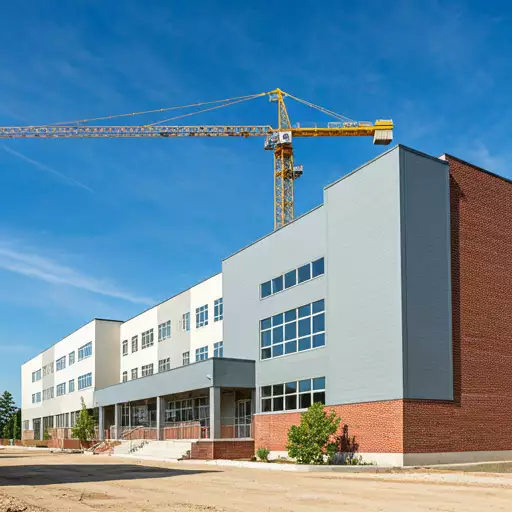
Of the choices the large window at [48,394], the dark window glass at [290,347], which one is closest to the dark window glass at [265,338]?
the dark window glass at [290,347]

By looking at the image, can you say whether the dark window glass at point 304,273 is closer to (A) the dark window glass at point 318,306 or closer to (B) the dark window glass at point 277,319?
(A) the dark window glass at point 318,306

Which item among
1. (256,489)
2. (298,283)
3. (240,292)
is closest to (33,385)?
(240,292)

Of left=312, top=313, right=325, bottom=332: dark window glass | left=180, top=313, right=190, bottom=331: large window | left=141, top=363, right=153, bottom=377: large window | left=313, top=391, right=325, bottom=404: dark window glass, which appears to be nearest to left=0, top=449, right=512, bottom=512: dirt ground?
left=313, top=391, right=325, bottom=404: dark window glass

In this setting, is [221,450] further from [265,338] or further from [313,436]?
[313,436]

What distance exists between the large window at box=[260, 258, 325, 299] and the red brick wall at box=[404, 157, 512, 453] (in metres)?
6.89

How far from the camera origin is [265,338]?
40938mm

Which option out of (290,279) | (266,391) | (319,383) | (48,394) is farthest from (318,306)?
(48,394)

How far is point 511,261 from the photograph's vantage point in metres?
34.9

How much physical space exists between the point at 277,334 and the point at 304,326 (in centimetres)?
293

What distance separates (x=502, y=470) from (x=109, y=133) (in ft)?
222

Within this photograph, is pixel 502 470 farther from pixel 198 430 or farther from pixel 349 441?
pixel 198 430

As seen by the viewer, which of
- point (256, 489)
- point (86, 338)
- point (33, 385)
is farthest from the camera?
point (33, 385)

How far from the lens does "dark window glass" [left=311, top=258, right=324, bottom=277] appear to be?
3628 cm

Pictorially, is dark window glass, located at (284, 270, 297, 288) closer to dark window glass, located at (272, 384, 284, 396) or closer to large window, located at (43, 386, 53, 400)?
dark window glass, located at (272, 384, 284, 396)
